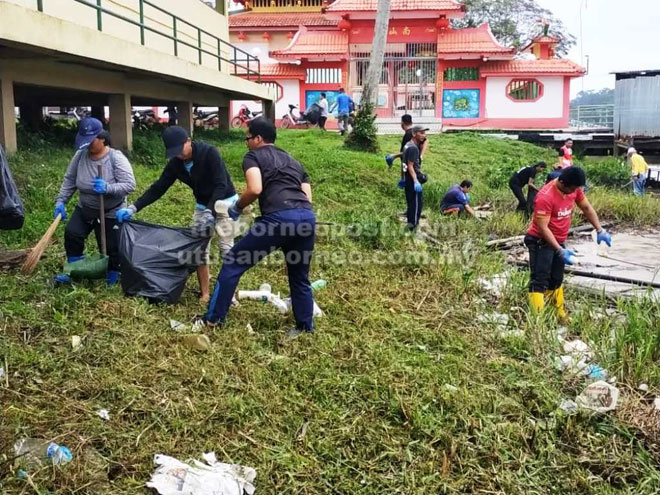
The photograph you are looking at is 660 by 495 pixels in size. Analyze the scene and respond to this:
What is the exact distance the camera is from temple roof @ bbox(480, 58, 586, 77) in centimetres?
2550

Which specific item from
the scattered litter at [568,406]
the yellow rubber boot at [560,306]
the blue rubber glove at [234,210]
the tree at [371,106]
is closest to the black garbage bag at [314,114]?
the tree at [371,106]

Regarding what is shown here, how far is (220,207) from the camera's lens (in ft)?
17.1

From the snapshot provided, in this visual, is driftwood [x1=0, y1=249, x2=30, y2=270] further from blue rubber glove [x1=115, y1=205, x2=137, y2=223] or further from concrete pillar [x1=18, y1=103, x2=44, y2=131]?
concrete pillar [x1=18, y1=103, x2=44, y2=131]

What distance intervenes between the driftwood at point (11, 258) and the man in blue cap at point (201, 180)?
1.36 metres

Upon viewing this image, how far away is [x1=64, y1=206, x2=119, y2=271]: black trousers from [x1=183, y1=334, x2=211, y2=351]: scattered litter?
4.99ft

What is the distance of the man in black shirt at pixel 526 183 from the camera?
1058cm

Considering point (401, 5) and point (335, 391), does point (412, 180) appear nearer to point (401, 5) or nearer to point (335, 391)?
point (335, 391)

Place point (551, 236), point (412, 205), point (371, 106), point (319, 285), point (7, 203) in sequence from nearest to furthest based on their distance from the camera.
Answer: point (7, 203)
point (551, 236)
point (319, 285)
point (412, 205)
point (371, 106)

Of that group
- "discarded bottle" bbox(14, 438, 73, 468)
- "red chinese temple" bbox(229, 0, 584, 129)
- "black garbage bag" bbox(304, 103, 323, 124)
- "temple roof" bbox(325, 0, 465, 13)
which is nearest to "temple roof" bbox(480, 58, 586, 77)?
"red chinese temple" bbox(229, 0, 584, 129)

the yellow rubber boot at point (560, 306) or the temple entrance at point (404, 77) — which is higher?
the temple entrance at point (404, 77)

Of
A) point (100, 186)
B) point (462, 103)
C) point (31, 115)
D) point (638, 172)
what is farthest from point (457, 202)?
point (462, 103)

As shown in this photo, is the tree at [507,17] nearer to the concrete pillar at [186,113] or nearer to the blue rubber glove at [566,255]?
the concrete pillar at [186,113]

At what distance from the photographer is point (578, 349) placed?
197 inches

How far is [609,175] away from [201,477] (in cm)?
1616
